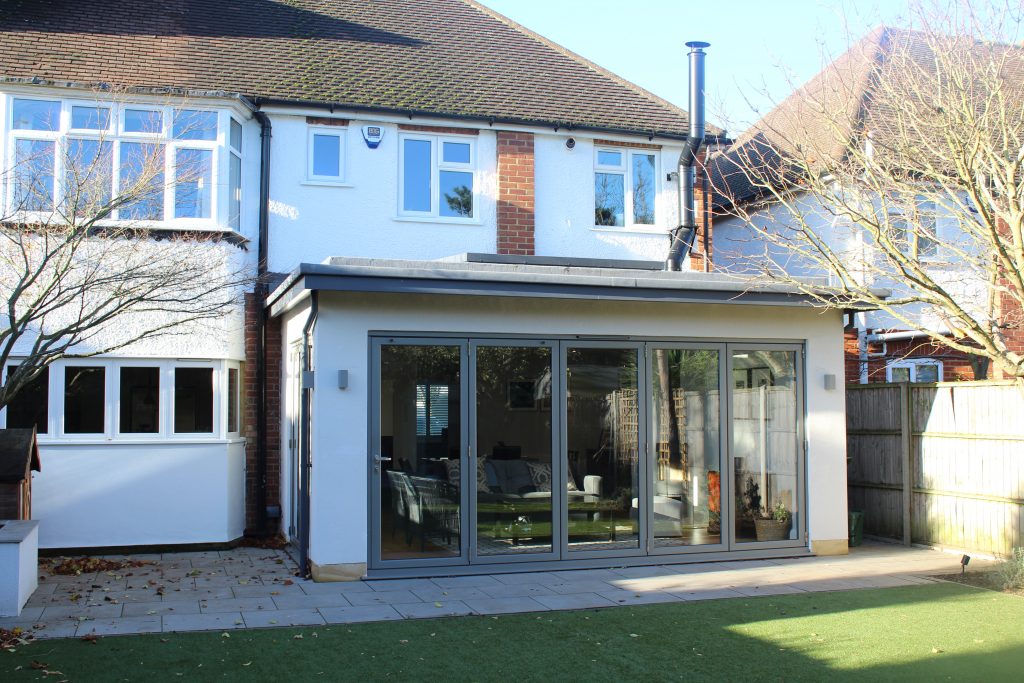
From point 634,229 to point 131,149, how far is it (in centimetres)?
751

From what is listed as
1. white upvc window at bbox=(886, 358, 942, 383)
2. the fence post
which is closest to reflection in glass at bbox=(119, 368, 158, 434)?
the fence post

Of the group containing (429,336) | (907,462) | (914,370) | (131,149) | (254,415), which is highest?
(131,149)

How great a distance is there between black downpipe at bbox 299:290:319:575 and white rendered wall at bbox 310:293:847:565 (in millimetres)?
125

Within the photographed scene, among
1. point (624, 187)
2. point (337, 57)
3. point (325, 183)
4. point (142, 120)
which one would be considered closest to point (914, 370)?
point (624, 187)

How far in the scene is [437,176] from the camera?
14523 millimetres

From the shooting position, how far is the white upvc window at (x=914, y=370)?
55.8ft

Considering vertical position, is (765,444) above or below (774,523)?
above

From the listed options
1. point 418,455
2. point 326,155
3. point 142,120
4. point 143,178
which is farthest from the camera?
point 326,155

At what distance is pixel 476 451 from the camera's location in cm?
1042

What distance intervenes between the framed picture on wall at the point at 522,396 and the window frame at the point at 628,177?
516 cm

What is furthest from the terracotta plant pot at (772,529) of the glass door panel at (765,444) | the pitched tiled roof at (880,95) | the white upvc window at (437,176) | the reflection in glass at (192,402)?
the reflection in glass at (192,402)

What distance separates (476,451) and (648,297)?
99.8 inches

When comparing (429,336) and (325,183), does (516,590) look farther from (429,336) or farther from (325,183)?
(325,183)

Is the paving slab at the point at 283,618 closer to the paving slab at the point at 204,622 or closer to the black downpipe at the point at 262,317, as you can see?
the paving slab at the point at 204,622
